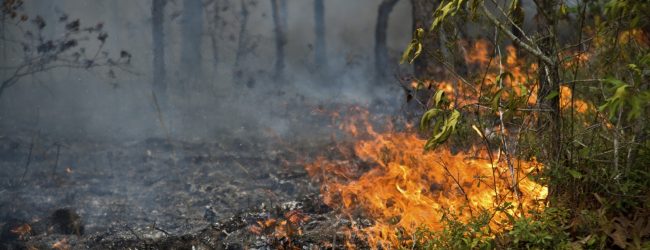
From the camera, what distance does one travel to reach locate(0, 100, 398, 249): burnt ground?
5.18 meters

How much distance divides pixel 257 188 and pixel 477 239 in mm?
4498

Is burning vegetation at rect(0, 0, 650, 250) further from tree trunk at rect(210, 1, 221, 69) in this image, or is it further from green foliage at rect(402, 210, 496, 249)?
tree trunk at rect(210, 1, 221, 69)

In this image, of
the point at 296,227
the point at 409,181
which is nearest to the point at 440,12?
the point at 409,181

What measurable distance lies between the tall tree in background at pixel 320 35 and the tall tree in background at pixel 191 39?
5.95 m

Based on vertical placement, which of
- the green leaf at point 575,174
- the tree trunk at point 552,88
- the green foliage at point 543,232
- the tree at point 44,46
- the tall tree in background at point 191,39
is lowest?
the green foliage at point 543,232

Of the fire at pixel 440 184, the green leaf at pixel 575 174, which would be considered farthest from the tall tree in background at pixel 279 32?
the green leaf at pixel 575 174

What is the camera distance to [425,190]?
5227mm

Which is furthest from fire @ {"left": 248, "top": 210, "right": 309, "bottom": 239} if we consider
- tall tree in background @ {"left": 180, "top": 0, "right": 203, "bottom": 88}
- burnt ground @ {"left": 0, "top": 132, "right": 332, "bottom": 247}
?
tall tree in background @ {"left": 180, "top": 0, "right": 203, "bottom": 88}

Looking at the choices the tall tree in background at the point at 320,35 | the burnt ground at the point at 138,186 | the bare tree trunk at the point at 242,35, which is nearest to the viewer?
the burnt ground at the point at 138,186

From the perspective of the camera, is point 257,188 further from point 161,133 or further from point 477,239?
point 161,133

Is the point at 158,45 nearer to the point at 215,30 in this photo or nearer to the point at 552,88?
the point at 215,30

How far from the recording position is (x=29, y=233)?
17.9 feet

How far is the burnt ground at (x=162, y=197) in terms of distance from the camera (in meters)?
5.18

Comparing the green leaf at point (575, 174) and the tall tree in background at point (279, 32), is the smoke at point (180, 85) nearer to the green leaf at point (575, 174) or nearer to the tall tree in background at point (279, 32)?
the tall tree in background at point (279, 32)
